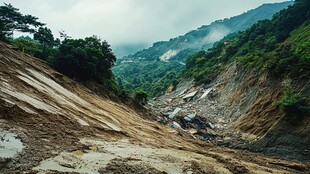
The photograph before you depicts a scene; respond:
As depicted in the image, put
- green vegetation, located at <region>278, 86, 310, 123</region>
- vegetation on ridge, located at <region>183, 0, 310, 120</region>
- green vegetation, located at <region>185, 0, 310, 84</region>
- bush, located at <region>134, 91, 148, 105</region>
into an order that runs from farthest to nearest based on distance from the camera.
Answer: bush, located at <region>134, 91, 148, 105</region> → green vegetation, located at <region>185, 0, 310, 84</region> → vegetation on ridge, located at <region>183, 0, 310, 120</region> → green vegetation, located at <region>278, 86, 310, 123</region>

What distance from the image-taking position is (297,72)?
22.6 m

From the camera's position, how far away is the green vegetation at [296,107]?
19.0m

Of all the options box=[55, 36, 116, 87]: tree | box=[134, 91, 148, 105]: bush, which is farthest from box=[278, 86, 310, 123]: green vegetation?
box=[55, 36, 116, 87]: tree

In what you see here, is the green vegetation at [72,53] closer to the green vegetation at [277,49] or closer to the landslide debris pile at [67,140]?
the landslide debris pile at [67,140]

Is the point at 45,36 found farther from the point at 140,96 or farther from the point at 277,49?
the point at 277,49

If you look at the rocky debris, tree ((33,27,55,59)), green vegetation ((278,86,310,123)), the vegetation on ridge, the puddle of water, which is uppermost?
the vegetation on ridge

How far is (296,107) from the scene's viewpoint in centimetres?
1927

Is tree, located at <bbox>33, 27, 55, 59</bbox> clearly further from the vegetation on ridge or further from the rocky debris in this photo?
the vegetation on ridge

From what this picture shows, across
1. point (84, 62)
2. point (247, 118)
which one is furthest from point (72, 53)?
point (247, 118)

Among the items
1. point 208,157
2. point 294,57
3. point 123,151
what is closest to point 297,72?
point 294,57

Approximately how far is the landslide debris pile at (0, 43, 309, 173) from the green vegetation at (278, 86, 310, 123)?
14.2 ft

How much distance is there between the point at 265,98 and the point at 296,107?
6067mm

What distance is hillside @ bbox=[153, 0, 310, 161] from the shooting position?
755 inches

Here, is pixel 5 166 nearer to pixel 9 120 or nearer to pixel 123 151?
pixel 9 120
